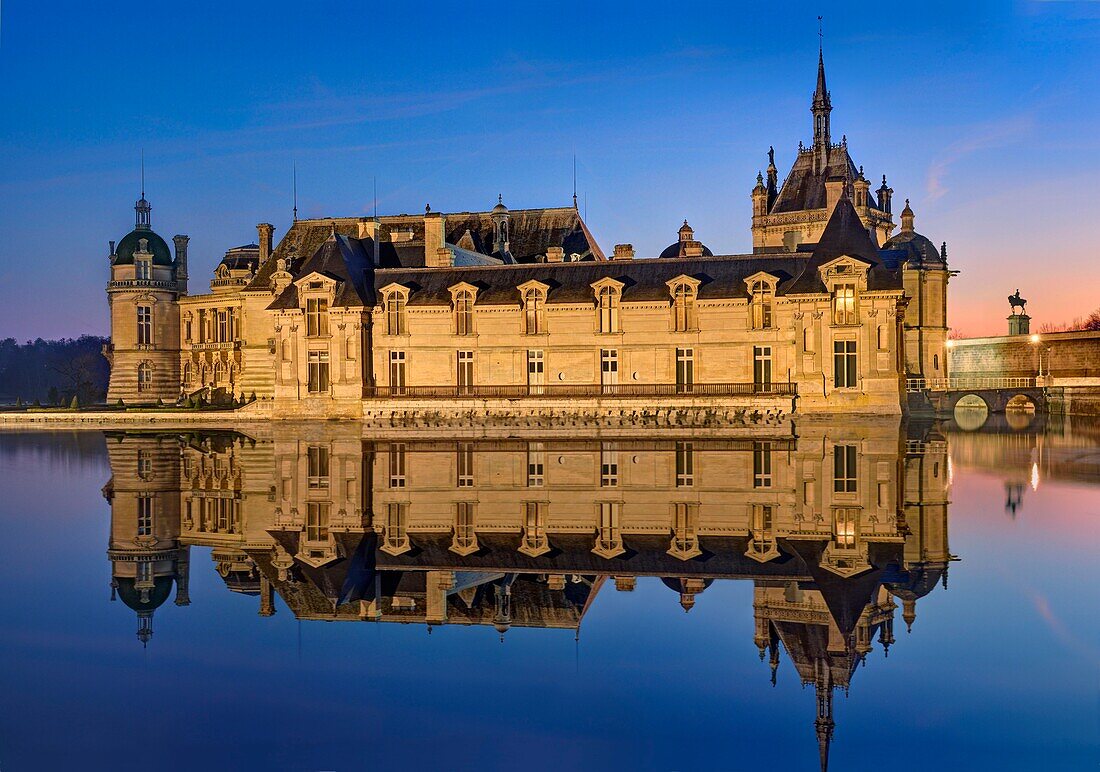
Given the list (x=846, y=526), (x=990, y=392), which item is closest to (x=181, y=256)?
(x=990, y=392)

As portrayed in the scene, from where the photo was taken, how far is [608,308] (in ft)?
157

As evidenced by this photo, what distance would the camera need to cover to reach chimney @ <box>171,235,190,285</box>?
67562 millimetres

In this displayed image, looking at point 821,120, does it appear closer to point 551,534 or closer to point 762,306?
point 762,306

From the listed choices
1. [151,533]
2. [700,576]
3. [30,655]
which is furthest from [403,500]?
[30,655]

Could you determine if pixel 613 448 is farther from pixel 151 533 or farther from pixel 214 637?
pixel 214 637

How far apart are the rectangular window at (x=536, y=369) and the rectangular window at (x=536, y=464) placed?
10978mm

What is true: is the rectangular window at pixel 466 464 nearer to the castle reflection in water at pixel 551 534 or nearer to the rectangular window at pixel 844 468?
the castle reflection in water at pixel 551 534

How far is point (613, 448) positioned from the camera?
35.1 metres

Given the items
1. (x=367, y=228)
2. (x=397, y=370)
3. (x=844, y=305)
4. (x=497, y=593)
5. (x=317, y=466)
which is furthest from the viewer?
(x=367, y=228)

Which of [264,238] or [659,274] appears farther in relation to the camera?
[264,238]

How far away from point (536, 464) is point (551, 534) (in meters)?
11.8

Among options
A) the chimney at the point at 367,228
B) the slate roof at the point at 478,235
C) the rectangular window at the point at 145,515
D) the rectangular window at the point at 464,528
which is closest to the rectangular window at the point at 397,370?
the chimney at the point at 367,228

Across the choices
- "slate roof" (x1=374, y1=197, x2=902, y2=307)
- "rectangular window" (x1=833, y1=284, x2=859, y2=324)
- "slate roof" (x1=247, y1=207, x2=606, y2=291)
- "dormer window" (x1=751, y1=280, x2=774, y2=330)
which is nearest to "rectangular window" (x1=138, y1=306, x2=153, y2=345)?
"slate roof" (x1=247, y1=207, x2=606, y2=291)

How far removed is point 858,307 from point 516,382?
47.4ft
